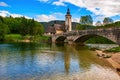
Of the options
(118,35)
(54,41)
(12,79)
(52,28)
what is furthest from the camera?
(52,28)

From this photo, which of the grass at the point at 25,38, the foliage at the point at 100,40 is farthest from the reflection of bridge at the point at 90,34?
the foliage at the point at 100,40

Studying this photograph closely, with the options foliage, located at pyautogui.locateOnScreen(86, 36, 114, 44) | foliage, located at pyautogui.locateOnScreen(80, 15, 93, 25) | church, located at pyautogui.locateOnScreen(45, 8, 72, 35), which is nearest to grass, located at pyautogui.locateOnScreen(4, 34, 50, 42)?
church, located at pyautogui.locateOnScreen(45, 8, 72, 35)

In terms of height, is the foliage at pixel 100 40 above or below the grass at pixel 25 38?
below

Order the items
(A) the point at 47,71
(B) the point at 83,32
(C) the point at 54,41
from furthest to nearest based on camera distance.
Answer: (C) the point at 54,41
(B) the point at 83,32
(A) the point at 47,71

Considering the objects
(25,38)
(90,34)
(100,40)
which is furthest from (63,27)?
(90,34)

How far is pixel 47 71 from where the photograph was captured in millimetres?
29953

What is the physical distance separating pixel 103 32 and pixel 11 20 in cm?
8914

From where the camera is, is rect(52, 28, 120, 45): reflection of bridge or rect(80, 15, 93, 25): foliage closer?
rect(52, 28, 120, 45): reflection of bridge

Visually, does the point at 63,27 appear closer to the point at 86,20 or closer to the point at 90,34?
the point at 86,20

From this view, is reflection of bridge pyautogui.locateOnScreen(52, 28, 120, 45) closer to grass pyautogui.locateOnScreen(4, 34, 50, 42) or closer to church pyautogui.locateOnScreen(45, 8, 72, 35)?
grass pyautogui.locateOnScreen(4, 34, 50, 42)

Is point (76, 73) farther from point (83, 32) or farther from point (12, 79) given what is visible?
point (83, 32)

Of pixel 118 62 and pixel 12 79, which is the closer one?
pixel 12 79

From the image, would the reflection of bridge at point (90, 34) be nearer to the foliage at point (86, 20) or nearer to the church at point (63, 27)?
the church at point (63, 27)

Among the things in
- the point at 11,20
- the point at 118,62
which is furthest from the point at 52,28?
the point at 118,62
